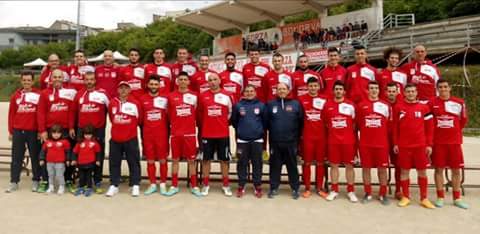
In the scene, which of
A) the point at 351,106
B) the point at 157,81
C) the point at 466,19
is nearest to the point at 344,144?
the point at 351,106

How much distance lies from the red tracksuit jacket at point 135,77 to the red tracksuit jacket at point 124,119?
0.89 meters

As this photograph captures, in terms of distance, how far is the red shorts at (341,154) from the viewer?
6.32 metres

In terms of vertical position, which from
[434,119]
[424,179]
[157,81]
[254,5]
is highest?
[254,5]

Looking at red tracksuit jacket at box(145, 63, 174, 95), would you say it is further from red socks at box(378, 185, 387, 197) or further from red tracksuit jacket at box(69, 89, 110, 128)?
red socks at box(378, 185, 387, 197)

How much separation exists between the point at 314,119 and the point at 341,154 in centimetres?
70

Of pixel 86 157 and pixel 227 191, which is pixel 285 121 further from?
pixel 86 157

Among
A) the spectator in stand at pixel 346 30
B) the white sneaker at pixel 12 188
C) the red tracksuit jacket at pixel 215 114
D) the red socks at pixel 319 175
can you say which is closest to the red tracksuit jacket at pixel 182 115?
the red tracksuit jacket at pixel 215 114

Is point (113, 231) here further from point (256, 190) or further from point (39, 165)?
point (39, 165)

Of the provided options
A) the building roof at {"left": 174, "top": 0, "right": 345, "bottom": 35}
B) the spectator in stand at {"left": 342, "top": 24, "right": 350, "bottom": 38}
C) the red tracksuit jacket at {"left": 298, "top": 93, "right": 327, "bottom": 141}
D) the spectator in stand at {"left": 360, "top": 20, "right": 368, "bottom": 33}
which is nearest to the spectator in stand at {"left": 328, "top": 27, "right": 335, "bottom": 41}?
the spectator in stand at {"left": 342, "top": 24, "right": 350, "bottom": 38}

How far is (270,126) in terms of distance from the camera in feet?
21.7

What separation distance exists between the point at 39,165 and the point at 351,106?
17.6 ft

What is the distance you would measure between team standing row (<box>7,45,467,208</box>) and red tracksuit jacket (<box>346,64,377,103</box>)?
0.06ft

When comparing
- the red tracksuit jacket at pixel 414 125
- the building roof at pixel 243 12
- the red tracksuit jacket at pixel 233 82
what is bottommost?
the red tracksuit jacket at pixel 414 125

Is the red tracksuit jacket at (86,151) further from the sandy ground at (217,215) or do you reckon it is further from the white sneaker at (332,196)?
the white sneaker at (332,196)
